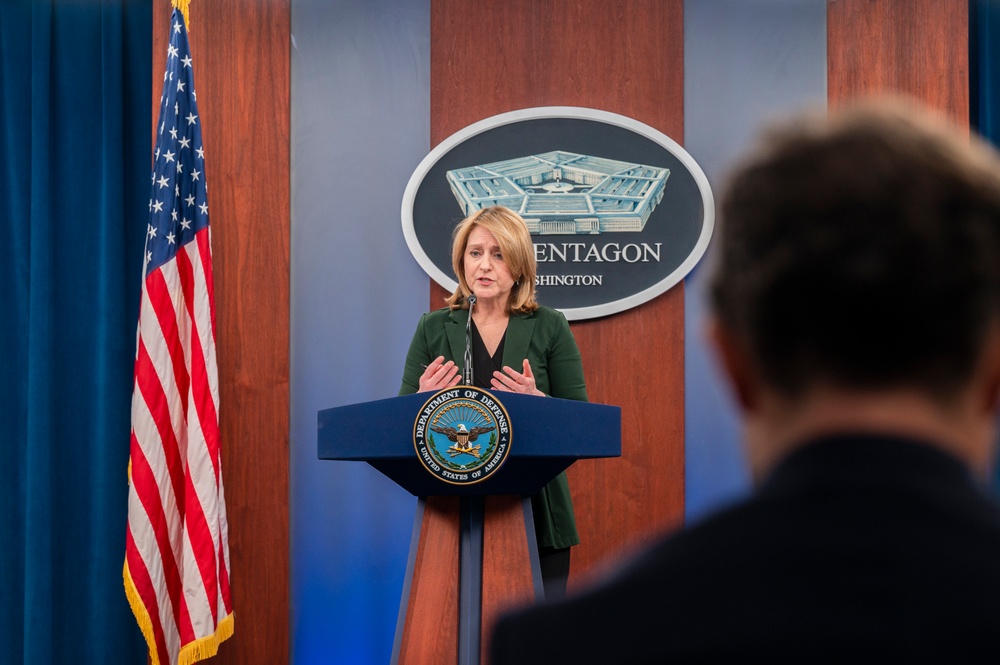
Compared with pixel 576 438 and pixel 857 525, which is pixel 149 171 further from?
pixel 857 525

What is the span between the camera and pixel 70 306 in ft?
13.5

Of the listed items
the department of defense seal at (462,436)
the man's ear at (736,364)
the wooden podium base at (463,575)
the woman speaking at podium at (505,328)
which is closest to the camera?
the man's ear at (736,364)

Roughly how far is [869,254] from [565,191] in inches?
141

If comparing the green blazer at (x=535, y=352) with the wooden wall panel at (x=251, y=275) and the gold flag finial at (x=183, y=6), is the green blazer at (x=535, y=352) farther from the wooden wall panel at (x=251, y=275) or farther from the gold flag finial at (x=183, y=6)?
the gold flag finial at (x=183, y=6)

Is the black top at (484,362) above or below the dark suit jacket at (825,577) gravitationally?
above

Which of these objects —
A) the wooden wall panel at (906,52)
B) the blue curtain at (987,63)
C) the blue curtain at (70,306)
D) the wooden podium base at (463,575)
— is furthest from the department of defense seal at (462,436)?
the blue curtain at (987,63)

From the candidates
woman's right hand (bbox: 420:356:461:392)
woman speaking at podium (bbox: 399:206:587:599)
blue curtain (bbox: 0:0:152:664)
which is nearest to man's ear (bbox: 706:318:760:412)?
woman's right hand (bbox: 420:356:461:392)

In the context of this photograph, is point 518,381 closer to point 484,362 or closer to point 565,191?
point 484,362

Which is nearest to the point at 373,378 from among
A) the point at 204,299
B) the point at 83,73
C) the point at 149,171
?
the point at 204,299

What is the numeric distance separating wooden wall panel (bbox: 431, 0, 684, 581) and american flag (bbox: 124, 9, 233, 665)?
930mm

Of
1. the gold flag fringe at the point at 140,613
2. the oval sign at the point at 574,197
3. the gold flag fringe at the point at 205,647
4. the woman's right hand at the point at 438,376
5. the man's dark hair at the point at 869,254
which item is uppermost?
the oval sign at the point at 574,197

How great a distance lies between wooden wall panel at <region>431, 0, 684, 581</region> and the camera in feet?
12.8

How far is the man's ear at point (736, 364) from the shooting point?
0.54m

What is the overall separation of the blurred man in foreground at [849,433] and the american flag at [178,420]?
3.39 m
